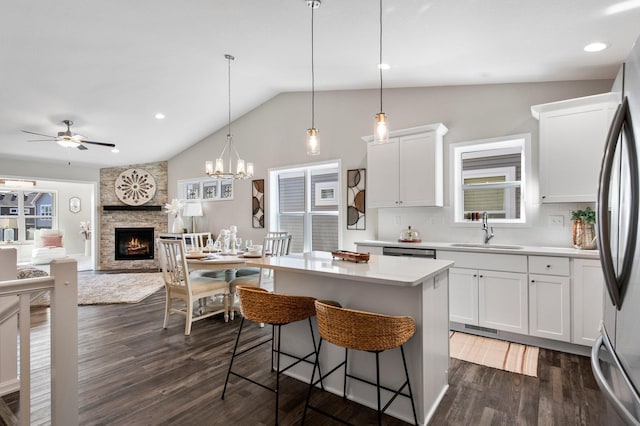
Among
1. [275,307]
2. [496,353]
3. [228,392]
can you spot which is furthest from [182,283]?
[496,353]

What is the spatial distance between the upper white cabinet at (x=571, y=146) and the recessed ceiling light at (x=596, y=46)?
1.35ft

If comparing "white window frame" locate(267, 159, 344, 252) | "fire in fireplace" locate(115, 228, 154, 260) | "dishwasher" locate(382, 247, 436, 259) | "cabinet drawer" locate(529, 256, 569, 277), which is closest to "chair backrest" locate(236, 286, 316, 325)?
"dishwasher" locate(382, 247, 436, 259)

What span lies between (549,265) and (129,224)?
27.5ft

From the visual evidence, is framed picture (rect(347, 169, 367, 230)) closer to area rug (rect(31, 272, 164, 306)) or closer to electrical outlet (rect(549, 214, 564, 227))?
electrical outlet (rect(549, 214, 564, 227))

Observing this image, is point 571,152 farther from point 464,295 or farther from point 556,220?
point 464,295

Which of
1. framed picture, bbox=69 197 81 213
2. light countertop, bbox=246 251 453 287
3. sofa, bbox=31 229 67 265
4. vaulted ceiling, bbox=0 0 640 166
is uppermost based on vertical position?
vaulted ceiling, bbox=0 0 640 166

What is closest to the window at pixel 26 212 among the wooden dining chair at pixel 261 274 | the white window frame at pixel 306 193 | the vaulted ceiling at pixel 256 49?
the vaulted ceiling at pixel 256 49

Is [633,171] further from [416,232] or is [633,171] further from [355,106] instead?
[355,106]

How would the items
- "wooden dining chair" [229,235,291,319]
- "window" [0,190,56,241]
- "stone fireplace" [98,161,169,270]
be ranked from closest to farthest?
1. "wooden dining chair" [229,235,291,319]
2. "stone fireplace" [98,161,169,270]
3. "window" [0,190,56,241]

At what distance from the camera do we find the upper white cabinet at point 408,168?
13.0ft

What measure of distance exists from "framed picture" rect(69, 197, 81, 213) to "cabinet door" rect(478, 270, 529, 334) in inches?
445

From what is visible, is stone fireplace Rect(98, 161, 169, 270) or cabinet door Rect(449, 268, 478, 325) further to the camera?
stone fireplace Rect(98, 161, 169, 270)

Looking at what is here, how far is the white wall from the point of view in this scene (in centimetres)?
362

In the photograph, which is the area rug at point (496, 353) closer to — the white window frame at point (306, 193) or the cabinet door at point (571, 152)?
the cabinet door at point (571, 152)
